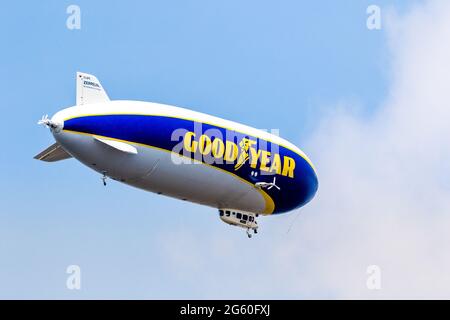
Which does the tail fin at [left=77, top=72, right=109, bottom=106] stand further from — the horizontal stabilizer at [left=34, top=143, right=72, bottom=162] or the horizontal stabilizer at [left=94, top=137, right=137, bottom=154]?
the horizontal stabilizer at [left=34, top=143, right=72, bottom=162]

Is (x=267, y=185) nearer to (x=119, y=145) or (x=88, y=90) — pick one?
(x=119, y=145)

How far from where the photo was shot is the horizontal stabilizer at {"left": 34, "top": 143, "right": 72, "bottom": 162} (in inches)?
2222

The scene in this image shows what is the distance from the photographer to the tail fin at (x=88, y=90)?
52156 millimetres

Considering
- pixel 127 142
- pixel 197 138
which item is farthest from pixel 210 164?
pixel 127 142

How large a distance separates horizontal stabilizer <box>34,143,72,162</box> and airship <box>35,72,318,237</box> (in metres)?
0.05

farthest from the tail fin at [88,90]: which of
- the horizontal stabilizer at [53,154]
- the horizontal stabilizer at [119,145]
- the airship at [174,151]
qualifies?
the horizontal stabilizer at [53,154]

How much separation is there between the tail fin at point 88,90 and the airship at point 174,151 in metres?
0.05

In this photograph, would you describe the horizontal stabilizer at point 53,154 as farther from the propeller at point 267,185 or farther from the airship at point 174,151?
the propeller at point 267,185

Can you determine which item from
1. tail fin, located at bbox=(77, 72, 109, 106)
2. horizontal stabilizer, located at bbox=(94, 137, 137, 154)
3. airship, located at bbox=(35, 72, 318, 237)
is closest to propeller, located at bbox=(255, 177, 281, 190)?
airship, located at bbox=(35, 72, 318, 237)

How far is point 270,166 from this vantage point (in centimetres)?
5919

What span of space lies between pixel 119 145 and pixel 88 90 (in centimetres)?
370
